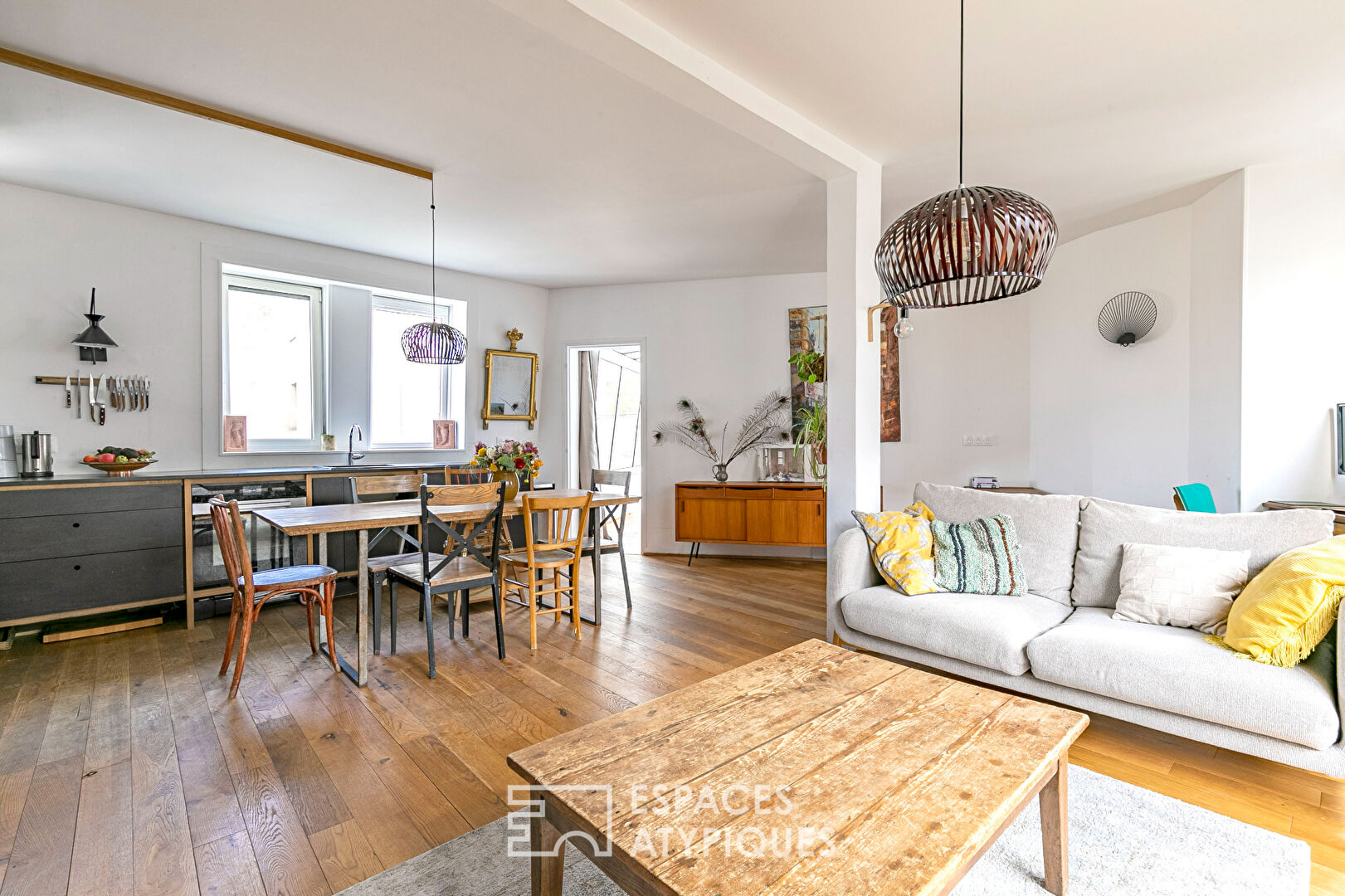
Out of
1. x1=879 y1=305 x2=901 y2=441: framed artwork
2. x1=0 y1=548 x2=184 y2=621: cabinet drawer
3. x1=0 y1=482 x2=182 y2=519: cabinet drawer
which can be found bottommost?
x1=0 y1=548 x2=184 y2=621: cabinet drawer

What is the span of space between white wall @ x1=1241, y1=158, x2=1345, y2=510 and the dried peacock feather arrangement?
10.6ft

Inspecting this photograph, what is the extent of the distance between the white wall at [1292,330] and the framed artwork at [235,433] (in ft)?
21.3

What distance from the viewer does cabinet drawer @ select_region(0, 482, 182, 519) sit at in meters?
3.39

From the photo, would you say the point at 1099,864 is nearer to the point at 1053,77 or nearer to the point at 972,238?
the point at 972,238

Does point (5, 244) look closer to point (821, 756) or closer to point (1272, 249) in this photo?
point (821, 756)

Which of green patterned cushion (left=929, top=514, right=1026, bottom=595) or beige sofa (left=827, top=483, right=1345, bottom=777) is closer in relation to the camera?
beige sofa (left=827, top=483, right=1345, bottom=777)

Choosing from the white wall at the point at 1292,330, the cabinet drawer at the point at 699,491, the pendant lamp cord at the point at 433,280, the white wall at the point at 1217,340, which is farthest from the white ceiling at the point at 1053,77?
the pendant lamp cord at the point at 433,280

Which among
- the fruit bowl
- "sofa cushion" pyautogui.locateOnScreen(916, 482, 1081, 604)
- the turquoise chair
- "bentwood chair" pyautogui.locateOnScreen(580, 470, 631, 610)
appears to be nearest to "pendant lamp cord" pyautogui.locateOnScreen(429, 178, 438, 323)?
"bentwood chair" pyautogui.locateOnScreen(580, 470, 631, 610)

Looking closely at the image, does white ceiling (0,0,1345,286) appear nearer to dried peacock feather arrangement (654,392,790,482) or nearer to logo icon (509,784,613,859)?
dried peacock feather arrangement (654,392,790,482)

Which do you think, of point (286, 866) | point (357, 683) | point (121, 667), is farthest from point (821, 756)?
point (121, 667)

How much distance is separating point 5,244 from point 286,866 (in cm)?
420

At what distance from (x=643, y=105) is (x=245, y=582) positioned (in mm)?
2823

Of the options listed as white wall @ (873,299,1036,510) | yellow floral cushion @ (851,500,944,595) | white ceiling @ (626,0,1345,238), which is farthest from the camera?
white wall @ (873,299,1036,510)

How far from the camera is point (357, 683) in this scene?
292cm
